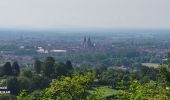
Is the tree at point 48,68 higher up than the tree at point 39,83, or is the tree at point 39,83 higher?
the tree at point 48,68

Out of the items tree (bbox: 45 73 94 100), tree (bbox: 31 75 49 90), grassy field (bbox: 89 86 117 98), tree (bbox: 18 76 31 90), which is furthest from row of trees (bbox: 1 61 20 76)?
tree (bbox: 45 73 94 100)

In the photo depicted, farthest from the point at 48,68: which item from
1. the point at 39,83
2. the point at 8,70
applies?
the point at 39,83

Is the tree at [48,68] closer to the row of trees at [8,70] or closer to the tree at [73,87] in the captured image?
the row of trees at [8,70]

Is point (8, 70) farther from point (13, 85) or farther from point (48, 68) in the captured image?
point (13, 85)

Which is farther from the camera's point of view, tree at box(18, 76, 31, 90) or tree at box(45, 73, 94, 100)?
tree at box(18, 76, 31, 90)

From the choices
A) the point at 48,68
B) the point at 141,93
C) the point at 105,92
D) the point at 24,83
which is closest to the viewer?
the point at 141,93

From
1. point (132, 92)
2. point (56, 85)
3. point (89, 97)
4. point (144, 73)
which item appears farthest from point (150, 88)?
point (144, 73)

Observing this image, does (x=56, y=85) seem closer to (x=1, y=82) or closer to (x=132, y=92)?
(x=132, y=92)

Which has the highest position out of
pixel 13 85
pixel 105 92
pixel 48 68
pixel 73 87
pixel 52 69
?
pixel 73 87

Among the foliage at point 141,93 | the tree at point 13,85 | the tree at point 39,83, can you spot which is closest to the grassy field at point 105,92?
the foliage at point 141,93

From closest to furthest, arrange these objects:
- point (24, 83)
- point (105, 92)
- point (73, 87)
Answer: point (73, 87), point (105, 92), point (24, 83)

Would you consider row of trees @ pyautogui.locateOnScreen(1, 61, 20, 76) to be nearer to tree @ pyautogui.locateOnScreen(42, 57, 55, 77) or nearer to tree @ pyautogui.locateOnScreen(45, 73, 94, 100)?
tree @ pyautogui.locateOnScreen(42, 57, 55, 77)
